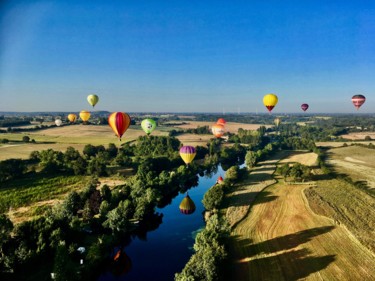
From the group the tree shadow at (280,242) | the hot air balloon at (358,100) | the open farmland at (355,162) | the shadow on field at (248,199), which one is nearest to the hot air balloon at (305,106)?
the open farmland at (355,162)

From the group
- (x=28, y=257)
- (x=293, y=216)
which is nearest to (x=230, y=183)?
(x=293, y=216)

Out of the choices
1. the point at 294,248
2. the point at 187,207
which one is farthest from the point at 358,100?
the point at 294,248

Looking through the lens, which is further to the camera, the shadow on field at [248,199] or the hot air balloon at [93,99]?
the hot air balloon at [93,99]

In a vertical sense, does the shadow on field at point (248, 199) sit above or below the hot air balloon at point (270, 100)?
below

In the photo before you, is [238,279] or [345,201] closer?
[238,279]

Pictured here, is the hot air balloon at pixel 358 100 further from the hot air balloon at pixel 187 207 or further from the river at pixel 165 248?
the hot air balloon at pixel 187 207

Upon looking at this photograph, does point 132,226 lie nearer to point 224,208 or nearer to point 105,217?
point 105,217
